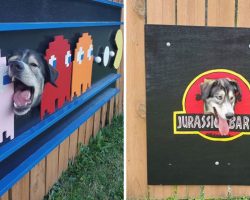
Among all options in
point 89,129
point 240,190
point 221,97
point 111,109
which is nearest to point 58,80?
point 221,97

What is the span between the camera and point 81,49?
13.4 feet

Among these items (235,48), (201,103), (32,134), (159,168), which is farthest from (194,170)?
(32,134)

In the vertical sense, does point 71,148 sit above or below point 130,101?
below

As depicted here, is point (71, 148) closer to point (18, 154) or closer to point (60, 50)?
point (60, 50)

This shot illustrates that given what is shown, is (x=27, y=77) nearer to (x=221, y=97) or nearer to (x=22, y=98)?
(x=22, y=98)

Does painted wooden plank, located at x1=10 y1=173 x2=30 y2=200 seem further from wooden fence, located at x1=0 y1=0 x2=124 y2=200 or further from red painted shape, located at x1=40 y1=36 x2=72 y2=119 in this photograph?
red painted shape, located at x1=40 y1=36 x2=72 y2=119

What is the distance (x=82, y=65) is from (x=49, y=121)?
1.03m

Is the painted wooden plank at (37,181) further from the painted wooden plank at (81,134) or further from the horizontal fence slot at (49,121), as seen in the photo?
the painted wooden plank at (81,134)

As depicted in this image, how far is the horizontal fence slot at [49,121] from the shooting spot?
8.56 ft

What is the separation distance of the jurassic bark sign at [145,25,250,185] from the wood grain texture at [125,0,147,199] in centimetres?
5

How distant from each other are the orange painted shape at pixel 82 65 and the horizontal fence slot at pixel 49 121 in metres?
0.08

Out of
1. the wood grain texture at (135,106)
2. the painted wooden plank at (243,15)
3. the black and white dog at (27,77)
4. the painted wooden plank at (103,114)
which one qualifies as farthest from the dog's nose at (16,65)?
the painted wooden plank at (103,114)

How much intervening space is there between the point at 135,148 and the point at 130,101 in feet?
1.05

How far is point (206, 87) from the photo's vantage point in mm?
3178
